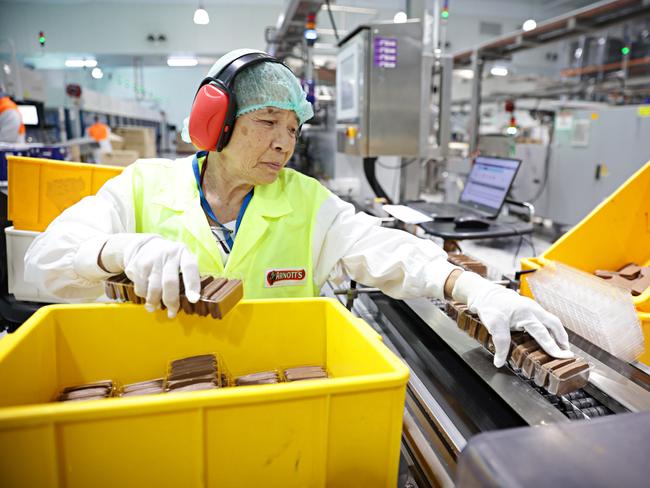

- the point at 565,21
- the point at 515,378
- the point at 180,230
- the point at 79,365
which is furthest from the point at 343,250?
the point at 565,21

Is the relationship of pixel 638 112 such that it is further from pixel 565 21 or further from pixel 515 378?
pixel 515 378

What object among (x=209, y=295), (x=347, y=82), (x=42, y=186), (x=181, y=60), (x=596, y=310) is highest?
(x=181, y=60)

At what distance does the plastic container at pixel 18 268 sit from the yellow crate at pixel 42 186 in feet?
0.15

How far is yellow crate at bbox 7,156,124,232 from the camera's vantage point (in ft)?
5.85

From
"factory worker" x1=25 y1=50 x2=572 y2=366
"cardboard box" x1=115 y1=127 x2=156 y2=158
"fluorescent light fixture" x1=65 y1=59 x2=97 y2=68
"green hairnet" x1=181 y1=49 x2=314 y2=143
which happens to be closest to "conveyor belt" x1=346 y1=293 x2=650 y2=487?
"factory worker" x1=25 y1=50 x2=572 y2=366

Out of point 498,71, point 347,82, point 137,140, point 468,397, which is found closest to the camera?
point 468,397

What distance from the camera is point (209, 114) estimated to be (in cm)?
116

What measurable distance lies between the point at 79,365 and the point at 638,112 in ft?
13.6

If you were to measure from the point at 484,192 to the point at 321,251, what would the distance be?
214 cm

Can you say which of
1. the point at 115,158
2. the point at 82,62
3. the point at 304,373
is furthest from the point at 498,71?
the point at 82,62

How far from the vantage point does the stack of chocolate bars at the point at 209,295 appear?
0.71 metres

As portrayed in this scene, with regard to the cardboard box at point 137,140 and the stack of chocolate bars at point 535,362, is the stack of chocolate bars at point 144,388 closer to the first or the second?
the stack of chocolate bars at point 535,362

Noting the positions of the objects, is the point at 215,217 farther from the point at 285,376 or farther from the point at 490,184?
the point at 490,184

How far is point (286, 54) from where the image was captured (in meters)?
5.71
